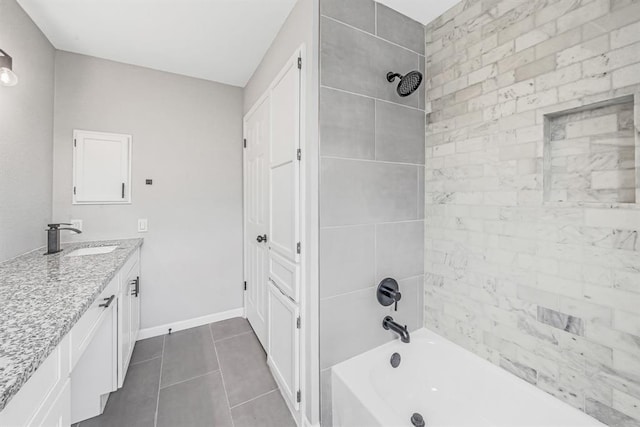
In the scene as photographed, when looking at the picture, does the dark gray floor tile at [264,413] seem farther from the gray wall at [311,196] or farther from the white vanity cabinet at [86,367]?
the white vanity cabinet at [86,367]

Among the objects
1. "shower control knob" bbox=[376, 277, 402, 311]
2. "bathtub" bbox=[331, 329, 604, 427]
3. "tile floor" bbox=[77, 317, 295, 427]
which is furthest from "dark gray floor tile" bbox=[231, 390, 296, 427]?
"shower control knob" bbox=[376, 277, 402, 311]

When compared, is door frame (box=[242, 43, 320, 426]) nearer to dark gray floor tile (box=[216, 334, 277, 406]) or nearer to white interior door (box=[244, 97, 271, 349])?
dark gray floor tile (box=[216, 334, 277, 406])

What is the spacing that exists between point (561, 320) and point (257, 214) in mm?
2089

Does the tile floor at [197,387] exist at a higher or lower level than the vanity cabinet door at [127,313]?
lower

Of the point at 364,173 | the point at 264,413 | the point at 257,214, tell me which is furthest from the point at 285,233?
the point at 264,413

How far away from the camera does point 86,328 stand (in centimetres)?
108

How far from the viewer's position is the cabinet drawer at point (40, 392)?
1.91 ft

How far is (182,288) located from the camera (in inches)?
101

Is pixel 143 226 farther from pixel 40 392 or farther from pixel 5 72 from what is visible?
pixel 40 392

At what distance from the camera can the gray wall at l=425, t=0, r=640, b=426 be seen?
1.01 meters

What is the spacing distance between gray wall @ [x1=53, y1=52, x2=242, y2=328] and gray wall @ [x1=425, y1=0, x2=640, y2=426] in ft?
6.79

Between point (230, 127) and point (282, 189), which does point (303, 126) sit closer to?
point (282, 189)

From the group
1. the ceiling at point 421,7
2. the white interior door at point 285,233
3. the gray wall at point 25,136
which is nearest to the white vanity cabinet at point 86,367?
the gray wall at point 25,136

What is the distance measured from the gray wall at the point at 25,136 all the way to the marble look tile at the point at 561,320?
2.98m
